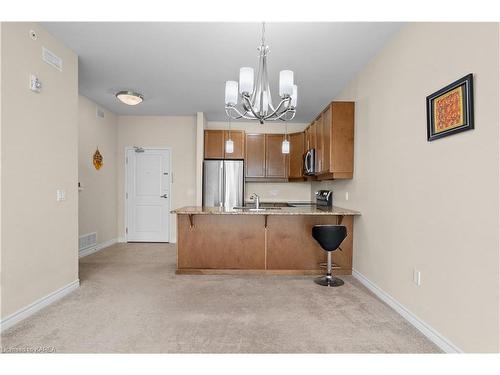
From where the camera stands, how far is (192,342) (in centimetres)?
206

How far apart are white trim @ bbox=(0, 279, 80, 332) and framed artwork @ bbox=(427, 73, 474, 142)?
3638 mm

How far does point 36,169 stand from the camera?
2545 mm

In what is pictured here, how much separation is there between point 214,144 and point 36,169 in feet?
10.9

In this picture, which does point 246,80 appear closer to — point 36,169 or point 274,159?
point 36,169

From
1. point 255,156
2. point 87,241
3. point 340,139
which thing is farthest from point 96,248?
point 340,139

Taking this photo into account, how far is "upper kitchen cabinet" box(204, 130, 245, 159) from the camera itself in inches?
218

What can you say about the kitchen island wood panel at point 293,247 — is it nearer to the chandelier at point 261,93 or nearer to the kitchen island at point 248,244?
the kitchen island at point 248,244

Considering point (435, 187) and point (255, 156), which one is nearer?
point (435, 187)

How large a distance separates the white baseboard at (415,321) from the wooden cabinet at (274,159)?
2974 millimetres

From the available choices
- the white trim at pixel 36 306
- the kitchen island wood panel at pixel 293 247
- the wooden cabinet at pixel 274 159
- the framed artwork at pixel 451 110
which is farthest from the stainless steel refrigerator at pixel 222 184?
the framed artwork at pixel 451 110

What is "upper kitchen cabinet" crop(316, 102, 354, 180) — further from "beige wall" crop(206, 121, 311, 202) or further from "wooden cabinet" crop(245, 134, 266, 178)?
"beige wall" crop(206, 121, 311, 202)

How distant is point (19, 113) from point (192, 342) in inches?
92.5
